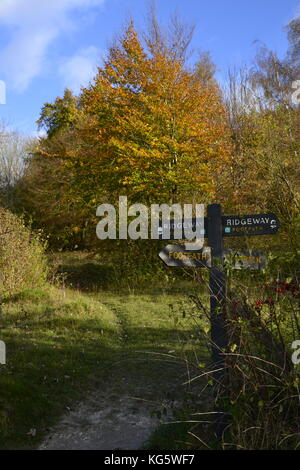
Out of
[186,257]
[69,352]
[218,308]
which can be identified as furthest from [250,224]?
[69,352]

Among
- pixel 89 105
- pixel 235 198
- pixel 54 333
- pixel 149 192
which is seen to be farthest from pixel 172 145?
pixel 54 333

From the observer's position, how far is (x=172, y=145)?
44.2 feet

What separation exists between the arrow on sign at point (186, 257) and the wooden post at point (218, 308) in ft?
0.61

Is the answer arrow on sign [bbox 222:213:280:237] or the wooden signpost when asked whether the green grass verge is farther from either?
arrow on sign [bbox 222:213:280:237]

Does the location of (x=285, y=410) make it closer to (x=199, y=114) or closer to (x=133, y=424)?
(x=133, y=424)

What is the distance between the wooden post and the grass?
0.27 meters

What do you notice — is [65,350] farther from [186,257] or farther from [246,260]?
[246,260]

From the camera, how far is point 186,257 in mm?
4945

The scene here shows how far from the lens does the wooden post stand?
13.1 ft

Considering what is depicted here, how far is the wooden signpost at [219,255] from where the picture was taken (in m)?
4.14

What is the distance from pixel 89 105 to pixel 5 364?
35.3ft

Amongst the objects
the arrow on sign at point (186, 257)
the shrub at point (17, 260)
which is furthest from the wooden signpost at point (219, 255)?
the shrub at point (17, 260)

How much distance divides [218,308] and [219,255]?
88 cm

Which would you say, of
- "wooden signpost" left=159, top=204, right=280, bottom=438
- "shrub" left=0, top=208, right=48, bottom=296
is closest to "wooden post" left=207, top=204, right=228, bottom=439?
"wooden signpost" left=159, top=204, right=280, bottom=438
